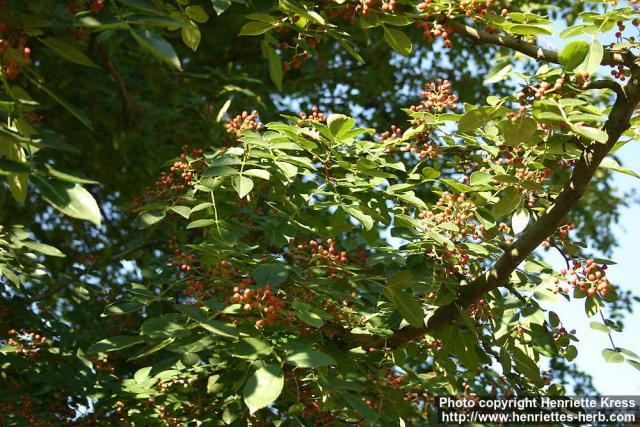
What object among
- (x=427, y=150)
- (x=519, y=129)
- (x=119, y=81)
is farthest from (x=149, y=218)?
(x=119, y=81)

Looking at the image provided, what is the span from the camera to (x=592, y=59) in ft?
6.40

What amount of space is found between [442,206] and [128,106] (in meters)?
3.82

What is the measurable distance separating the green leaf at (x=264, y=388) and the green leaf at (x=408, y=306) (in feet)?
2.05

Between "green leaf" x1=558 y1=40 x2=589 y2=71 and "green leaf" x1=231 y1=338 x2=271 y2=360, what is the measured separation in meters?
1.11

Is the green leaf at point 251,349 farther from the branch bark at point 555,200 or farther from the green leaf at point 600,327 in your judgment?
the green leaf at point 600,327

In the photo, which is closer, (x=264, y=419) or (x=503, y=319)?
(x=503, y=319)

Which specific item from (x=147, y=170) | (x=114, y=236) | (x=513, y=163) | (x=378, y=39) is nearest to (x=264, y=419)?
(x=513, y=163)

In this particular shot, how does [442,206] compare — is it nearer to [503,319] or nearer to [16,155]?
[503,319]

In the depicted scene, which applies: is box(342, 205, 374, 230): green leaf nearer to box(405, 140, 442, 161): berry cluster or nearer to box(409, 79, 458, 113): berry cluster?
box(405, 140, 442, 161): berry cluster

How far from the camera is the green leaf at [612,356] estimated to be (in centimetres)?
231

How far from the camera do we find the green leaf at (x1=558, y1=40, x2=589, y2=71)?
6.38 ft

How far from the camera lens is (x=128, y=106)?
5.72 meters

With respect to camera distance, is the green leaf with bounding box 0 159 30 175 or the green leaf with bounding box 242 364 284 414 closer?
the green leaf with bounding box 0 159 30 175

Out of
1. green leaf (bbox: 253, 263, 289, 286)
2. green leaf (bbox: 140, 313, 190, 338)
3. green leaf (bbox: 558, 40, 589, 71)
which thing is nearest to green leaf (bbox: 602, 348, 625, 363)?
green leaf (bbox: 558, 40, 589, 71)
